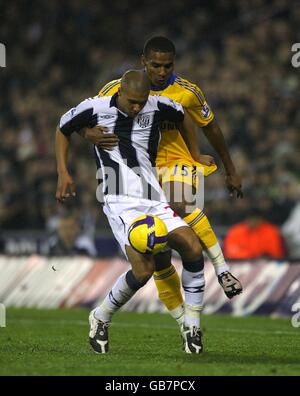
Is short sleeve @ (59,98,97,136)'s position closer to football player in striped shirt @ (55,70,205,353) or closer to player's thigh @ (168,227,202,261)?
football player in striped shirt @ (55,70,205,353)

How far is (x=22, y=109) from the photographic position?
23125mm

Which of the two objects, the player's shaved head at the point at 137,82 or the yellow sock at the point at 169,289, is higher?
the player's shaved head at the point at 137,82

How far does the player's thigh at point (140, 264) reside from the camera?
8.38 meters

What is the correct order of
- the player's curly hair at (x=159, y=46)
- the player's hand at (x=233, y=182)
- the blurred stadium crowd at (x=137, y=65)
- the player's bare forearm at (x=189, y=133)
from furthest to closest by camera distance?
the blurred stadium crowd at (x=137, y=65), the player's hand at (x=233, y=182), the player's bare forearm at (x=189, y=133), the player's curly hair at (x=159, y=46)

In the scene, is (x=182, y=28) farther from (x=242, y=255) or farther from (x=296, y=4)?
(x=242, y=255)

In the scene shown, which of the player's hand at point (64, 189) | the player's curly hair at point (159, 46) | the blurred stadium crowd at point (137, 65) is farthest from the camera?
the blurred stadium crowd at point (137, 65)

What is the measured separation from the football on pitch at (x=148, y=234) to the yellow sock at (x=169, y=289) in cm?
88

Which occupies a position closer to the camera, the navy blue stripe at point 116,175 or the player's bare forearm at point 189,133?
the navy blue stripe at point 116,175

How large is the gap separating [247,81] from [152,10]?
16.8 ft

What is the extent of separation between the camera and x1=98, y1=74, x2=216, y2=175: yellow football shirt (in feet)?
29.8

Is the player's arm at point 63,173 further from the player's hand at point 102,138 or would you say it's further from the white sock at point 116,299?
the white sock at point 116,299

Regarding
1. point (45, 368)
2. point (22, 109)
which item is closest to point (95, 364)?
point (45, 368)

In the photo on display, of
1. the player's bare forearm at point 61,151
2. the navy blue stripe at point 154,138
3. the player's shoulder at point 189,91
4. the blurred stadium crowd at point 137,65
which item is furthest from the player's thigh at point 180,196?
the blurred stadium crowd at point 137,65
